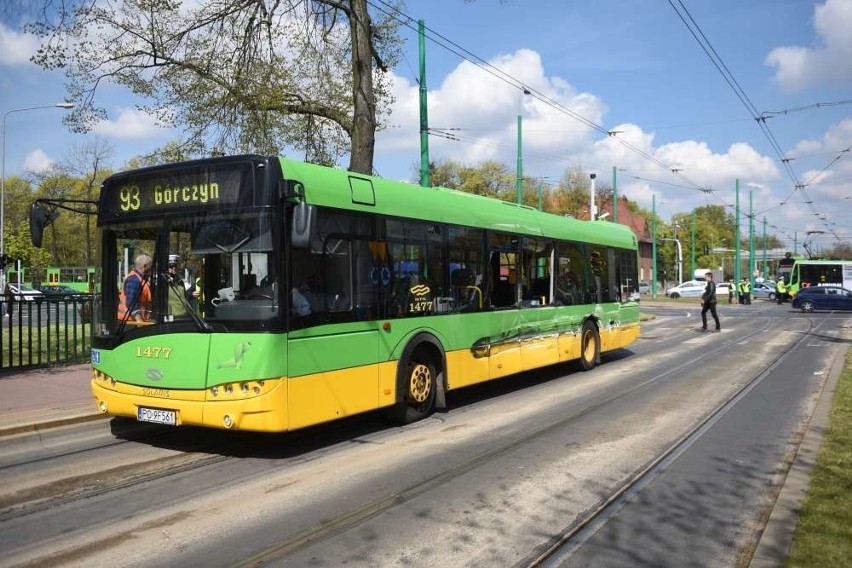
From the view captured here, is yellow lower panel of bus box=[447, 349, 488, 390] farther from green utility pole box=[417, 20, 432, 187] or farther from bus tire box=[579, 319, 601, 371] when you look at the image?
green utility pole box=[417, 20, 432, 187]

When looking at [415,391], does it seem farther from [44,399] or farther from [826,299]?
[826,299]

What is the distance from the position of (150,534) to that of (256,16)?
12743 mm

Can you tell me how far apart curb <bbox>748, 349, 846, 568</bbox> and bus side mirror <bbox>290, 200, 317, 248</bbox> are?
427 cm

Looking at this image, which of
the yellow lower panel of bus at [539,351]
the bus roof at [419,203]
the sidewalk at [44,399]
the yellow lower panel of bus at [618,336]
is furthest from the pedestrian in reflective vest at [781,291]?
the sidewalk at [44,399]

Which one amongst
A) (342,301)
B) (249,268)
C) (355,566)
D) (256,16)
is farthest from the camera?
(256,16)

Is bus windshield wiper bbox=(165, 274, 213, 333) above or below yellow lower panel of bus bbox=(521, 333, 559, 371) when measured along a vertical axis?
above

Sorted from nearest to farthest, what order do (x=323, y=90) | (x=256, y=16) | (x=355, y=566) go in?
(x=355, y=566), (x=256, y=16), (x=323, y=90)

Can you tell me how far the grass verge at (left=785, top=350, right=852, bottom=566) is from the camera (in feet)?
13.7

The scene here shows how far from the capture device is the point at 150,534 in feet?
15.7

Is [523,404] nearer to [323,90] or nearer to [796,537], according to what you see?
[796,537]

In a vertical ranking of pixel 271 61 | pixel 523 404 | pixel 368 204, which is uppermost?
pixel 271 61

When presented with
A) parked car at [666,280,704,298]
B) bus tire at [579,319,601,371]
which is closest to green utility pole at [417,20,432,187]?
bus tire at [579,319,601,371]

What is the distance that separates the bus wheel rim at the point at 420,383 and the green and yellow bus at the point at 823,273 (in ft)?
163

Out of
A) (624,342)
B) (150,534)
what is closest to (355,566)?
(150,534)
